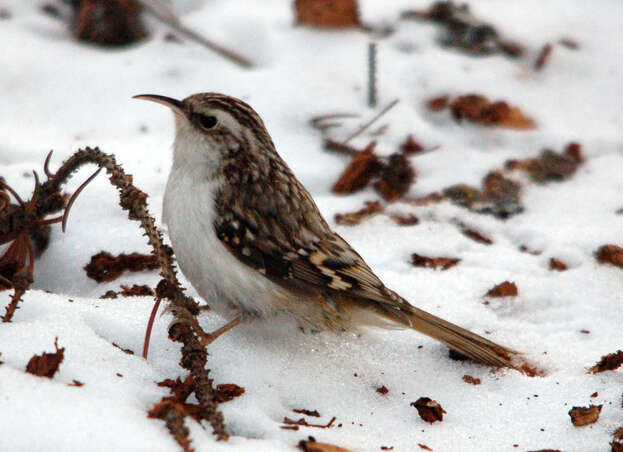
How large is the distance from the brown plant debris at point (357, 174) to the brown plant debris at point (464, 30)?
1528 millimetres

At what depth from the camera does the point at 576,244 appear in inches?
157

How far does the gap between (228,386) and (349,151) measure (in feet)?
7.50

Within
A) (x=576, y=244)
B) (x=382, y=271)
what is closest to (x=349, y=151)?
(x=382, y=271)

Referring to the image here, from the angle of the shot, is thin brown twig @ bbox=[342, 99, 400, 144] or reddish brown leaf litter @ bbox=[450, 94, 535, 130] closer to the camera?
thin brown twig @ bbox=[342, 99, 400, 144]

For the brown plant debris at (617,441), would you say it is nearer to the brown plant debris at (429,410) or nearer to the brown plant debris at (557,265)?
the brown plant debris at (429,410)

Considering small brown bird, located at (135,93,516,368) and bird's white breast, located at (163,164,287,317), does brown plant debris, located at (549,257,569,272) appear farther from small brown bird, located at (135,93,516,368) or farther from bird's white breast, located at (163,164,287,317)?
bird's white breast, located at (163,164,287,317)

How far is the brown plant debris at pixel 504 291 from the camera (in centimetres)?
359

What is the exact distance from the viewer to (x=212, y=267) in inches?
115

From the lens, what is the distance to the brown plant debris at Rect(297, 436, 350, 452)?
2290 mm

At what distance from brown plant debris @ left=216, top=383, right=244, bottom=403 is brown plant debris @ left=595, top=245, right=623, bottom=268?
2.10m

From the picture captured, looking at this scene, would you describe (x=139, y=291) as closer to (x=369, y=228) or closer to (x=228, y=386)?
(x=228, y=386)

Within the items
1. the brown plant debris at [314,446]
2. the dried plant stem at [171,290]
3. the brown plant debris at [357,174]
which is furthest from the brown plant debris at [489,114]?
the brown plant debris at [314,446]

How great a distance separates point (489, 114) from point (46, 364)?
3.48 metres

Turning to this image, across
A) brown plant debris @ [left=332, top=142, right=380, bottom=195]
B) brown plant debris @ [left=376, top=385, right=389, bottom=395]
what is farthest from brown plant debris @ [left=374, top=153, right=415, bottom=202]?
brown plant debris @ [left=376, top=385, right=389, bottom=395]
